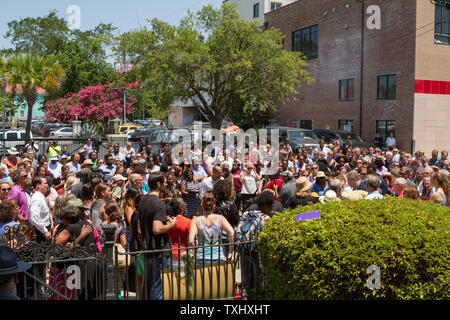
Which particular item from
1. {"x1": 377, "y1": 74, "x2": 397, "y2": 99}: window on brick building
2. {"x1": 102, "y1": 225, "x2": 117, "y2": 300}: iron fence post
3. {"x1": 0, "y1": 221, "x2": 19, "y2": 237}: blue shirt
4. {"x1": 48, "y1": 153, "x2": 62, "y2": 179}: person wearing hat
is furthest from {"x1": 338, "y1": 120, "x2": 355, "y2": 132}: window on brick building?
{"x1": 102, "y1": 225, "x2": 117, "y2": 300}: iron fence post

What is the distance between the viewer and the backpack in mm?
5364

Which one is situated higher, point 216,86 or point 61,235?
point 216,86

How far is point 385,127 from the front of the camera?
86.7 feet

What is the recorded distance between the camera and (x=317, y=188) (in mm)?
8656

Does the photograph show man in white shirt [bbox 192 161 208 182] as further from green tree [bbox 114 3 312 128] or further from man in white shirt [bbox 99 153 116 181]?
green tree [bbox 114 3 312 128]

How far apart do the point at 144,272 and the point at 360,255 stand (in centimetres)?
228

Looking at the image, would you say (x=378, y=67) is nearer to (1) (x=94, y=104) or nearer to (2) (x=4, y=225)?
(1) (x=94, y=104)

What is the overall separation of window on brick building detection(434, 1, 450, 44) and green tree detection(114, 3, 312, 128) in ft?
25.6

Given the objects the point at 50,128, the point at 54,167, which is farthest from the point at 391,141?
the point at 50,128

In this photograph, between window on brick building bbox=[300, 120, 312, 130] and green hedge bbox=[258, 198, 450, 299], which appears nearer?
green hedge bbox=[258, 198, 450, 299]

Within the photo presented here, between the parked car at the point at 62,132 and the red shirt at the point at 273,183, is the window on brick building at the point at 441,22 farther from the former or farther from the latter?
the parked car at the point at 62,132
